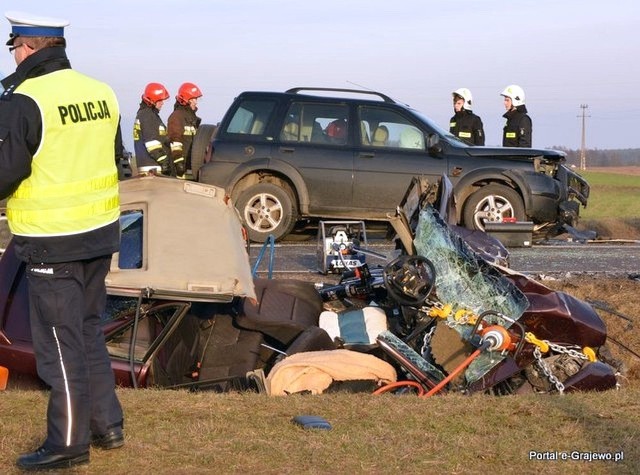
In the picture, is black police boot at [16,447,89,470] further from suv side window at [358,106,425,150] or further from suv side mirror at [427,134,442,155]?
suv side window at [358,106,425,150]

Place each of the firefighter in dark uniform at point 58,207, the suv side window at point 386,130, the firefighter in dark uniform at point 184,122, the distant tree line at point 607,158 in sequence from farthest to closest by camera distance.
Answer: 1. the distant tree line at point 607,158
2. the firefighter in dark uniform at point 184,122
3. the suv side window at point 386,130
4. the firefighter in dark uniform at point 58,207

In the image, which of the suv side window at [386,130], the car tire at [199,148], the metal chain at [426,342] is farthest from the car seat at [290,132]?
the metal chain at [426,342]

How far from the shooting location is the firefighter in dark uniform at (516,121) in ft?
54.6

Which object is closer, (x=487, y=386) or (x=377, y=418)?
(x=377, y=418)

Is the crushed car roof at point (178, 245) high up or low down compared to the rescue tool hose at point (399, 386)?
up

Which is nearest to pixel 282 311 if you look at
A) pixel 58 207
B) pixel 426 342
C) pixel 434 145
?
pixel 426 342

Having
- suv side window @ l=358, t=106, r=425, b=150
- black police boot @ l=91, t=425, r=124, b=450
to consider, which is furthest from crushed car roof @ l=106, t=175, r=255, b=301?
suv side window @ l=358, t=106, r=425, b=150

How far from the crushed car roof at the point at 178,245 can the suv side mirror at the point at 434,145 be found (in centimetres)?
752

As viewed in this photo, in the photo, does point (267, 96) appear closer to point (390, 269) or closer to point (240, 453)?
point (390, 269)

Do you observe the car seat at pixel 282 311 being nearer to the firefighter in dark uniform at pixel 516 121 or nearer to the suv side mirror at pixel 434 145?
the suv side mirror at pixel 434 145

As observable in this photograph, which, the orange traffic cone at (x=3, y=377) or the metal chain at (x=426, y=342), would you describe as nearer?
the orange traffic cone at (x=3, y=377)

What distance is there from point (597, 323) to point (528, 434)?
2.53 m

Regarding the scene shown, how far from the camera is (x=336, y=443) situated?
5297 mm

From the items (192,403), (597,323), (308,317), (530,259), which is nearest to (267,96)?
(530,259)
